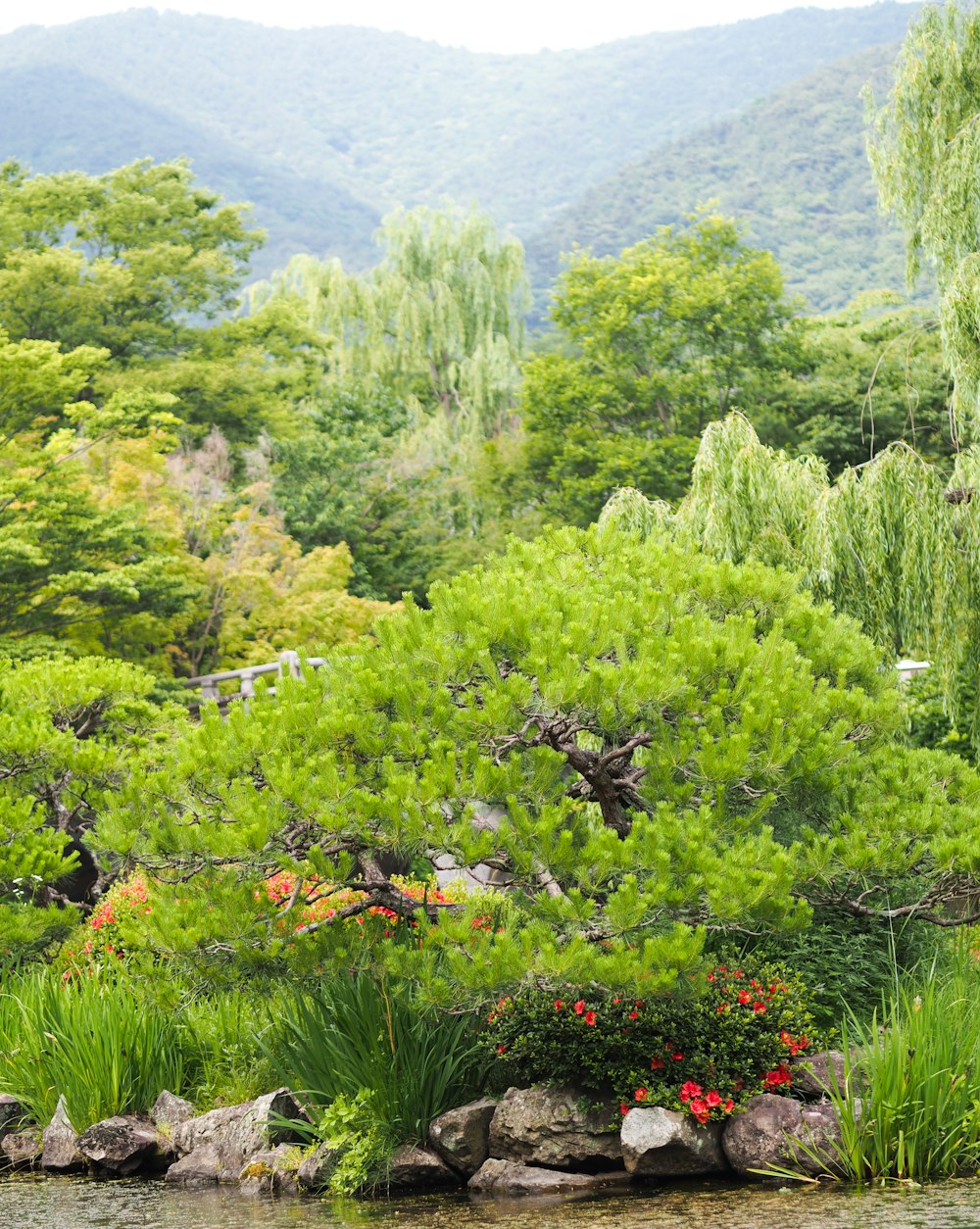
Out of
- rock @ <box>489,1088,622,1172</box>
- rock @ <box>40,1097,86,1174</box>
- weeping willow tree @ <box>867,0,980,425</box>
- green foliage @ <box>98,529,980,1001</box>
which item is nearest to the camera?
green foliage @ <box>98,529,980,1001</box>

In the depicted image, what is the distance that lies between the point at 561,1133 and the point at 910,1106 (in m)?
1.60

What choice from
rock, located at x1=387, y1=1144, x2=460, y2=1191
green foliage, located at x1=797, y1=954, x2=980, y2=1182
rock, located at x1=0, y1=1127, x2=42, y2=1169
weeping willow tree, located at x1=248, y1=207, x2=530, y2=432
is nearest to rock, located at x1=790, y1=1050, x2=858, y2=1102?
green foliage, located at x1=797, y1=954, x2=980, y2=1182

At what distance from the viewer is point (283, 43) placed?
136 m

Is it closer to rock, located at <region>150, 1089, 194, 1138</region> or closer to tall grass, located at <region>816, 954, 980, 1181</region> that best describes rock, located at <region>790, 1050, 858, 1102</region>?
tall grass, located at <region>816, 954, 980, 1181</region>

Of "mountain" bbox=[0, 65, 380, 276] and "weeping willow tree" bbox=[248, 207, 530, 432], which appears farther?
"mountain" bbox=[0, 65, 380, 276]

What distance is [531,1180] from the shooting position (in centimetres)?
639

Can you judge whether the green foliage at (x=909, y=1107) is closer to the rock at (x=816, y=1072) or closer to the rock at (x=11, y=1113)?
the rock at (x=816, y=1072)

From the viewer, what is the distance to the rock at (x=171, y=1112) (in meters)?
7.70

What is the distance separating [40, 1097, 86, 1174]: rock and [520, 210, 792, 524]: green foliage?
17888 mm

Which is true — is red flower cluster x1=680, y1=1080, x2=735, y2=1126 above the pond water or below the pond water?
above

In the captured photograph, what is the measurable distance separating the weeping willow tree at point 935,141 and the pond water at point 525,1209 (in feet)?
20.0

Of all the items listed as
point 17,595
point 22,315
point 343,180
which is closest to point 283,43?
point 343,180

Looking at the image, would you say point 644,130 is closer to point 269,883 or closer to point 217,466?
point 217,466

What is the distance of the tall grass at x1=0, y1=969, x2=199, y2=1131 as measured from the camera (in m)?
7.79
